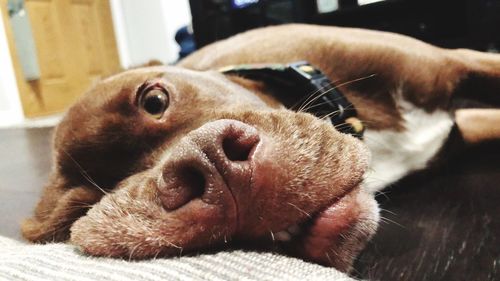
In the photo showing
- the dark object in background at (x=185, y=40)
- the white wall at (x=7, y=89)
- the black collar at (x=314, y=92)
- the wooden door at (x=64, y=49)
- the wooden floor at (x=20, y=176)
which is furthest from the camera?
the wooden door at (x=64, y=49)

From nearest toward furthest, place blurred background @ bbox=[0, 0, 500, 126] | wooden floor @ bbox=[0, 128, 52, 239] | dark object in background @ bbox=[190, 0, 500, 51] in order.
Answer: wooden floor @ bbox=[0, 128, 52, 239], dark object in background @ bbox=[190, 0, 500, 51], blurred background @ bbox=[0, 0, 500, 126]

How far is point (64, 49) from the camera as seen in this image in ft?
27.3

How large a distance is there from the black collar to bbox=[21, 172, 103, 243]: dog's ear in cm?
68

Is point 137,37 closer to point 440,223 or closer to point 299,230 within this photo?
point 440,223

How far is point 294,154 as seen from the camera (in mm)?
917

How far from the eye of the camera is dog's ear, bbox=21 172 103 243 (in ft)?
4.55

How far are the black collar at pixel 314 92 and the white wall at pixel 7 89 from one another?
6735 mm

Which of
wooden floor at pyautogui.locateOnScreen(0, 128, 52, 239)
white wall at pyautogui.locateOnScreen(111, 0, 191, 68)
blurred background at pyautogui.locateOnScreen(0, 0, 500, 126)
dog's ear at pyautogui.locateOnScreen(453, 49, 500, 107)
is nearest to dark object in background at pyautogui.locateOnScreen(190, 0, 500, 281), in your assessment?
dog's ear at pyautogui.locateOnScreen(453, 49, 500, 107)

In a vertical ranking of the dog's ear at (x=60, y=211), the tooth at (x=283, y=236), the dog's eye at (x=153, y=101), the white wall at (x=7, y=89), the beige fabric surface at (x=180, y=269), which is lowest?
the white wall at (x=7, y=89)

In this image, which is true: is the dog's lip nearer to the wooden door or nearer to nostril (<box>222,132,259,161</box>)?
nostril (<box>222,132,259,161</box>)

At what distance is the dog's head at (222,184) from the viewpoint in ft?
2.68

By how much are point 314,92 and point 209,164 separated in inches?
35.2

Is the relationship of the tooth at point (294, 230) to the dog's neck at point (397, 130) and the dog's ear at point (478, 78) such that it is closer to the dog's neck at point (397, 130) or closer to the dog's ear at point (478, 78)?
the dog's neck at point (397, 130)

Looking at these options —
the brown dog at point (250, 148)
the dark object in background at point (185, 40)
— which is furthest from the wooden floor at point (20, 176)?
the dark object in background at point (185, 40)
